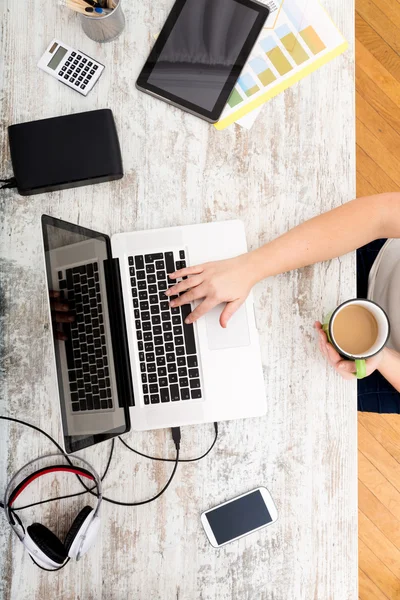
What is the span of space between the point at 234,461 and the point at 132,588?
310 millimetres

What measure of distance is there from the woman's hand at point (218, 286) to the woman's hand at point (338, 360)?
16cm

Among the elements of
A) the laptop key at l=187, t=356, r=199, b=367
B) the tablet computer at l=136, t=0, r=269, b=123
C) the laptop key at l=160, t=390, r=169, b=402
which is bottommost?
the laptop key at l=160, t=390, r=169, b=402

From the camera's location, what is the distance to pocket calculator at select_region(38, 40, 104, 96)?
98 cm

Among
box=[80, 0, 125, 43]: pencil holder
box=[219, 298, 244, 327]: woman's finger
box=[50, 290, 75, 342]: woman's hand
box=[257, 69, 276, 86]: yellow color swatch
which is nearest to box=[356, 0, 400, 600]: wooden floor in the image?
box=[257, 69, 276, 86]: yellow color swatch

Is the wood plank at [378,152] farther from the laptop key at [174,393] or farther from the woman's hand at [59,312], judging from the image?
the woman's hand at [59,312]

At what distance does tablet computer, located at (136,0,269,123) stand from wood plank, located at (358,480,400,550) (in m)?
1.29

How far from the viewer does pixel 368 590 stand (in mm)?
1577

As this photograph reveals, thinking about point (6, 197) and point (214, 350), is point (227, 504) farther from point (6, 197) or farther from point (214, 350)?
point (6, 197)

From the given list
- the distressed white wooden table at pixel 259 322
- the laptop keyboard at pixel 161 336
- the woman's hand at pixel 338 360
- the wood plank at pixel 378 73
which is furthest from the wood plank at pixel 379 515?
the wood plank at pixel 378 73

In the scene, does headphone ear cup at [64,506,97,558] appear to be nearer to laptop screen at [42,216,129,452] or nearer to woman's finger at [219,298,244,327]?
laptop screen at [42,216,129,452]

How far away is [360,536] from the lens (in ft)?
5.19

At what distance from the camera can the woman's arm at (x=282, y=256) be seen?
926mm

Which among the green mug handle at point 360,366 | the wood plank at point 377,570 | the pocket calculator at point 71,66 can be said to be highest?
the pocket calculator at point 71,66

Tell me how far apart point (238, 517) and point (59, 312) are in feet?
1.68
